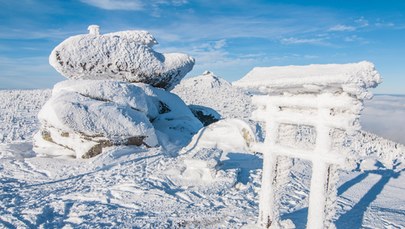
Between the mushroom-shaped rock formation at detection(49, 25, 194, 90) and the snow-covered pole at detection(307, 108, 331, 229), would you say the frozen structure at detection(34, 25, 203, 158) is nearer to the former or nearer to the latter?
the mushroom-shaped rock formation at detection(49, 25, 194, 90)

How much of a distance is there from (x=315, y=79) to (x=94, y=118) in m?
10.3

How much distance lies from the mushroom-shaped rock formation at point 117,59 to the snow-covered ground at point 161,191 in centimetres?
441

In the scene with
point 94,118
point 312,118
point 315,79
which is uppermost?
point 315,79

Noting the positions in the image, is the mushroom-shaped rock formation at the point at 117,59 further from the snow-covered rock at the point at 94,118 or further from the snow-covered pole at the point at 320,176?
the snow-covered pole at the point at 320,176

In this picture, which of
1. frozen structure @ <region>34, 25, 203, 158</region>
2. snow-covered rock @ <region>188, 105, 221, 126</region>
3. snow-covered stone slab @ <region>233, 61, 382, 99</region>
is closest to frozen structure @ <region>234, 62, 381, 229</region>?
snow-covered stone slab @ <region>233, 61, 382, 99</region>

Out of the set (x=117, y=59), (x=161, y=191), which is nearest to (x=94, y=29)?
(x=117, y=59)

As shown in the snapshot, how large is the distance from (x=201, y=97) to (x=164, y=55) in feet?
52.3

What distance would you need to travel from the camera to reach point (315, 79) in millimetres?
5605

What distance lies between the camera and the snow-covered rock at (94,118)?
13.6 m

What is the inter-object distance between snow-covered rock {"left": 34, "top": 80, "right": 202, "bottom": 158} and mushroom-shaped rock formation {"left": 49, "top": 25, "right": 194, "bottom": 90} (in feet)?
4.29

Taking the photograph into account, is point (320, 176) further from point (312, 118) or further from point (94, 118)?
point (94, 118)

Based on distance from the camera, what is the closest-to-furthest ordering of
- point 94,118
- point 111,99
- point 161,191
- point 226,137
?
point 161,191 → point 94,118 → point 111,99 → point 226,137

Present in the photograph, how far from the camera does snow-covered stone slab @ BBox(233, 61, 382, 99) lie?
5.28 meters

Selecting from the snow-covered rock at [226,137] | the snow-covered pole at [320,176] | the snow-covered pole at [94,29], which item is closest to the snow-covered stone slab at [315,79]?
the snow-covered pole at [320,176]
